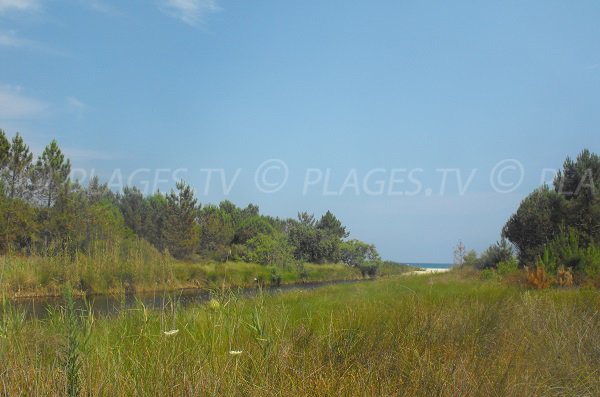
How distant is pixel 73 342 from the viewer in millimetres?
3266

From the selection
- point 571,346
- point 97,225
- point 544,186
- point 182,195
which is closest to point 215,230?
point 182,195

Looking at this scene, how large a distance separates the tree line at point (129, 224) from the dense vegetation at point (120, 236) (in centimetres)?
6

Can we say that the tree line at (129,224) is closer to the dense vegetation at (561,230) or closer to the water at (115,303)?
the water at (115,303)

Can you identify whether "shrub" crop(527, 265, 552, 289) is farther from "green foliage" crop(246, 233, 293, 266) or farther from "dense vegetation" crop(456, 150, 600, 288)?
"green foliage" crop(246, 233, 293, 266)

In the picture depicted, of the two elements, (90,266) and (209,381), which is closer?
(209,381)

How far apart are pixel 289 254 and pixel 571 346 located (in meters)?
42.5

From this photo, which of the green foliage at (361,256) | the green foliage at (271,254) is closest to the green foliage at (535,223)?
the green foliage at (271,254)

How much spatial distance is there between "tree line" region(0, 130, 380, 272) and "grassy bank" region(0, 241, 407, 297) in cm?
72

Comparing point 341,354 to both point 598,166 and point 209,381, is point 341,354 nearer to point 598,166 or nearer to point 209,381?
point 209,381

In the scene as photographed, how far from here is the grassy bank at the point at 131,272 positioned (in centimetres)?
990

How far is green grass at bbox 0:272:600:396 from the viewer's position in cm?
351

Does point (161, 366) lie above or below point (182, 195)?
below

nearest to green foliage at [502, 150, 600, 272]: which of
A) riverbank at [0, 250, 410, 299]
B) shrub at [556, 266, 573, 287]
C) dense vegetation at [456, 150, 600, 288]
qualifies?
dense vegetation at [456, 150, 600, 288]

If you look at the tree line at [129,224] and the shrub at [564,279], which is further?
the tree line at [129,224]
